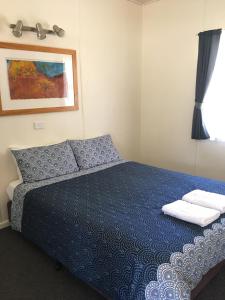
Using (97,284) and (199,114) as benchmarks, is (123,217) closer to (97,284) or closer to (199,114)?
(97,284)

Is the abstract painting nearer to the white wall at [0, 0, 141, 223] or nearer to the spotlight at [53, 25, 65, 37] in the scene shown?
the white wall at [0, 0, 141, 223]

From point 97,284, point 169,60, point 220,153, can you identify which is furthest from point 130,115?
point 97,284

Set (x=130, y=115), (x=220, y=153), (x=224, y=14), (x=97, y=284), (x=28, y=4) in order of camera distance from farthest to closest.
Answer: (x=130, y=115) < (x=220, y=153) < (x=224, y=14) < (x=28, y=4) < (x=97, y=284)

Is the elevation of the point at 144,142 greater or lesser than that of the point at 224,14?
lesser

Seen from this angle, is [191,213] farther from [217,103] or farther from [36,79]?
[36,79]

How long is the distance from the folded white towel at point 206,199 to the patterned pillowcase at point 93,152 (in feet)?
4.34

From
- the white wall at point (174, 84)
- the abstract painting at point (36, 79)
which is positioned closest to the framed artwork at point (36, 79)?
the abstract painting at point (36, 79)

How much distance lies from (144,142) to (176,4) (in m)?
2.05

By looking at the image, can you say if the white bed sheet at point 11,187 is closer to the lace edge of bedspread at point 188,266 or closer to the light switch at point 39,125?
the light switch at point 39,125

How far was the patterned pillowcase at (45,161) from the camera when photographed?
8.73 feet

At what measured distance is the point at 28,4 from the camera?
2.72 meters

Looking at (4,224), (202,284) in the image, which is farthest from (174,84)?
(4,224)

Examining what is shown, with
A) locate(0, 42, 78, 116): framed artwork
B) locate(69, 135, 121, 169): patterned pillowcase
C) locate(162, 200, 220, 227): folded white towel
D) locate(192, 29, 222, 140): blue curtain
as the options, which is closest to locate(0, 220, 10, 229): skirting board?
locate(69, 135, 121, 169): patterned pillowcase

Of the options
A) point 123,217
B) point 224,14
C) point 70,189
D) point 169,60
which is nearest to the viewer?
point 123,217
